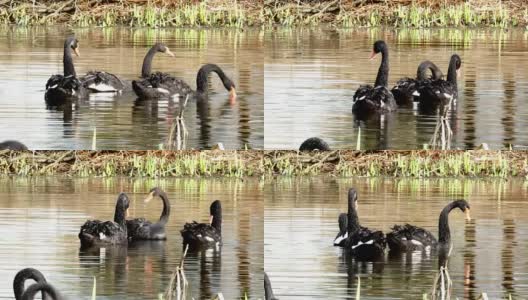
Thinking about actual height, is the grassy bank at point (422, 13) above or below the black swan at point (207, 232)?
above

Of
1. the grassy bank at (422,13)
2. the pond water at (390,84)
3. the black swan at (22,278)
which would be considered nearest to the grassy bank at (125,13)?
the pond water at (390,84)

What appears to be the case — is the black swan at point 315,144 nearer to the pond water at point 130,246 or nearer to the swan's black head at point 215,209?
the pond water at point 130,246

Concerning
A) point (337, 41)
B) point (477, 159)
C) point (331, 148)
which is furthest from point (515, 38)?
point (331, 148)

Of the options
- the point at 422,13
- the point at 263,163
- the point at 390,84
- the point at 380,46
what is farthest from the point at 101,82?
the point at 422,13

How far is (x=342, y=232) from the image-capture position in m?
18.7

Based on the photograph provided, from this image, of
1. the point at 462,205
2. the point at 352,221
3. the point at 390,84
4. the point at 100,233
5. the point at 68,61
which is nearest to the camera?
the point at 100,233

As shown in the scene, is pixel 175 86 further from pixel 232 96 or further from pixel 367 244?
pixel 367 244

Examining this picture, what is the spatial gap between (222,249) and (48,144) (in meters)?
2.63

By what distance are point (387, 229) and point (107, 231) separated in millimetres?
3065

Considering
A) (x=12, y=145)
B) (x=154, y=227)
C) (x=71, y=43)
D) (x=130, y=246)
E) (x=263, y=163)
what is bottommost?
(x=130, y=246)

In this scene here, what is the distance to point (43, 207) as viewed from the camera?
19.8 m

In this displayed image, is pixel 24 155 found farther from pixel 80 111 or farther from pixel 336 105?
pixel 336 105

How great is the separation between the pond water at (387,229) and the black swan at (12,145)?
7.51 ft

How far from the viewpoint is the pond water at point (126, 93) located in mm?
16469
